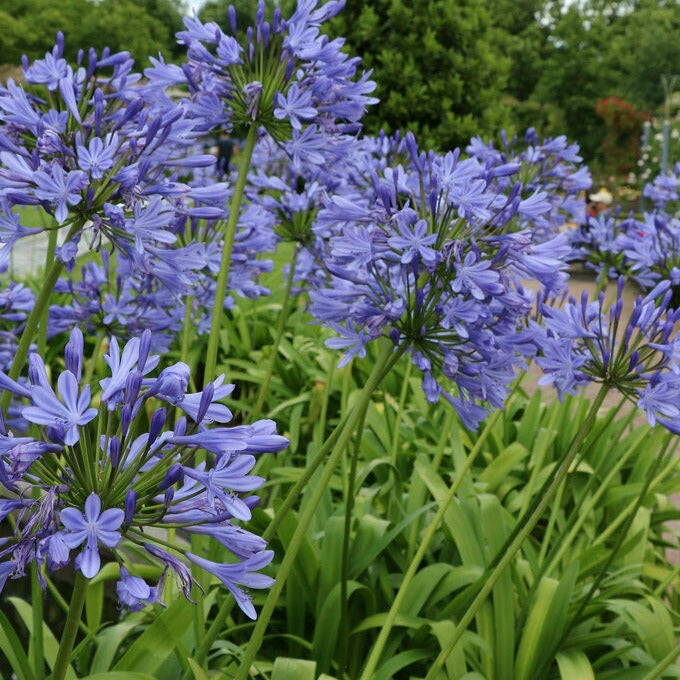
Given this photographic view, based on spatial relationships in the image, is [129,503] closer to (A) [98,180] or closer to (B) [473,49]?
(A) [98,180]

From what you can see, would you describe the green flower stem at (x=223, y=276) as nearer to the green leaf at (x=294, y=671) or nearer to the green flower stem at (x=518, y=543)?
the green leaf at (x=294, y=671)

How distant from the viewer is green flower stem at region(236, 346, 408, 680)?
1833mm

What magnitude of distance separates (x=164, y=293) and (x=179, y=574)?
216cm

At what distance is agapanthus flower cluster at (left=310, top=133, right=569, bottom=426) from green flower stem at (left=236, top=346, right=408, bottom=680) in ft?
0.26

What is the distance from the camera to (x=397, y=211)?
216 cm

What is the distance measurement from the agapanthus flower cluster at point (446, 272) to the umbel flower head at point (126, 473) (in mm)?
760

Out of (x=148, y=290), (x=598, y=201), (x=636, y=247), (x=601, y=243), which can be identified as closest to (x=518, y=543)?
(x=148, y=290)

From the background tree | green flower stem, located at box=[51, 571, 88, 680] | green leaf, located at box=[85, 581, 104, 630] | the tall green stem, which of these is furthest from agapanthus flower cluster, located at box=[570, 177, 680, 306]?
the background tree

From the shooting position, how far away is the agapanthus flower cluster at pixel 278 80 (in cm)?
240

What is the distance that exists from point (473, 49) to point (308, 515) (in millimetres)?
8471

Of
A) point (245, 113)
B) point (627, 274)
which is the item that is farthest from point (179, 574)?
point (627, 274)

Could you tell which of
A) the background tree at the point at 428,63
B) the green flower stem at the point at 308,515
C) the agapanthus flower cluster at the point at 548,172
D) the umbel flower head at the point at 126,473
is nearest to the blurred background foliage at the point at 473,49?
the background tree at the point at 428,63

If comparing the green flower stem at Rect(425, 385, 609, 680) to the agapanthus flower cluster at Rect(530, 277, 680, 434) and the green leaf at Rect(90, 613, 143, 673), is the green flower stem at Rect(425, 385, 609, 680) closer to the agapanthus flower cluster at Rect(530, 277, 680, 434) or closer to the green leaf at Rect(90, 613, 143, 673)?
the agapanthus flower cluster at Rect(530, 277, 680, 434)

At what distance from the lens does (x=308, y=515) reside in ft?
6.38
